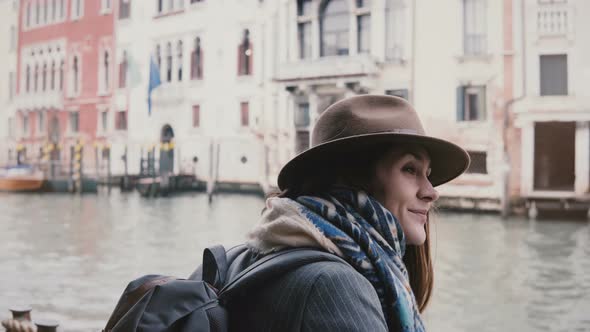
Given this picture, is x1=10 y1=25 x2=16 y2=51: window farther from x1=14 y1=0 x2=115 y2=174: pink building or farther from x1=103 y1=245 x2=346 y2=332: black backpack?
x1=103 y1=245 x2=346 y2=332: black backpack

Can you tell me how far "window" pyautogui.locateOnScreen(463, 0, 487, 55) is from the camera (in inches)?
267

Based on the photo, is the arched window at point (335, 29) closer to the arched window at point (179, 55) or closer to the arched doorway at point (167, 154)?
the arched window at point (179, 55)

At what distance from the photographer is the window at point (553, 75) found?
6328 millimetres

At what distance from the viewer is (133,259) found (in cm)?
379

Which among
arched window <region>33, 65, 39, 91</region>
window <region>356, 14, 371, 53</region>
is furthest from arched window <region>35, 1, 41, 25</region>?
window <region>356, 14, 371, 53</region>

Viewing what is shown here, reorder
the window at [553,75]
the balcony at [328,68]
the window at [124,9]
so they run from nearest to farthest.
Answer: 1. the window at [553,75]
2. the balcony at [328,68]
3. the window at [124,9]

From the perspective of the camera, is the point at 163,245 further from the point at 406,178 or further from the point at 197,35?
the point at 197,35

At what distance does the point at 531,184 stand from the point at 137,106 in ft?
19.6

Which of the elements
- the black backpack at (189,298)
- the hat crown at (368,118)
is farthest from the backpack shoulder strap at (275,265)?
the hat crown at (368,118)

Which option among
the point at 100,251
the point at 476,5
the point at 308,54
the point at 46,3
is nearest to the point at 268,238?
the point at 100,251

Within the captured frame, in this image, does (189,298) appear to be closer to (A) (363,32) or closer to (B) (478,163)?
(B) (478,163)

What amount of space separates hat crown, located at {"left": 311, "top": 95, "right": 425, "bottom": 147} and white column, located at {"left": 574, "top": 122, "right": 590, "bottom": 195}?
Result: 19.8ft

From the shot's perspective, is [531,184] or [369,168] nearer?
[369,168]

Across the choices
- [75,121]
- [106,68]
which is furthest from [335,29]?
[75,121]
